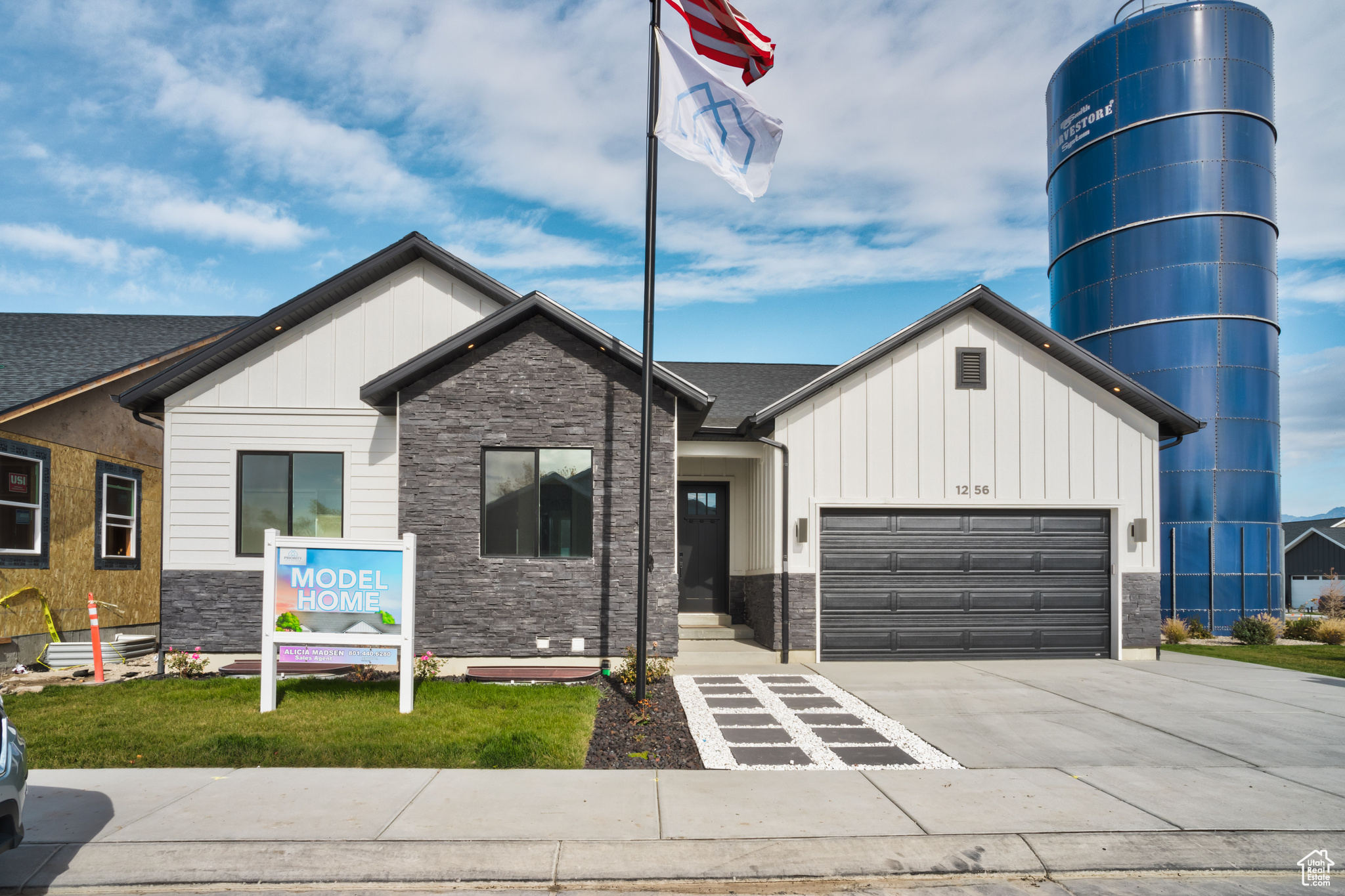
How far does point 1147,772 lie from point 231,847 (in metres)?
6.73

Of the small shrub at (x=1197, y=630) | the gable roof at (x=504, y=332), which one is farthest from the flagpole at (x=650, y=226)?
the small shrub at (x=1197, y=630)

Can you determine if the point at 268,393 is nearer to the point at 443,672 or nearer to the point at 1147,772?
the point at 443,672

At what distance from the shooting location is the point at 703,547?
51.1 feet

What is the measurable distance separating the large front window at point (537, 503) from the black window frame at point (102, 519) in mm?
7766

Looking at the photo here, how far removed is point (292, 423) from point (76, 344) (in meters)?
6.79

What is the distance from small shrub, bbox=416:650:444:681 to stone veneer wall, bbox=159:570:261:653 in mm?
2685

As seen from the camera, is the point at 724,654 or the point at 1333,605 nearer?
the point at 724,654

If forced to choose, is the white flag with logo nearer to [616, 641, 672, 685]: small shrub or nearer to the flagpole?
the flagpole

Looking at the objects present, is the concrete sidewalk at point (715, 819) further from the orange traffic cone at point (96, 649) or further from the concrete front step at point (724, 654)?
the orange traffic cone at point (96, 649)

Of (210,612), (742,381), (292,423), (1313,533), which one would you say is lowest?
(210,612)

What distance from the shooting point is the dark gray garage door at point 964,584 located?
41.2 ft

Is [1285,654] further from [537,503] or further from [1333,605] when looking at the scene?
[537,503]

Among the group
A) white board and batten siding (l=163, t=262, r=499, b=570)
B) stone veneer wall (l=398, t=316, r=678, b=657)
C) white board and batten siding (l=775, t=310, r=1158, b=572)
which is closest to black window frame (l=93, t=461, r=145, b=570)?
white board and batten siding (l=163, t=262, r=499, b=570)

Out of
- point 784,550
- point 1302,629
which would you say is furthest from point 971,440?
point 1302,629
